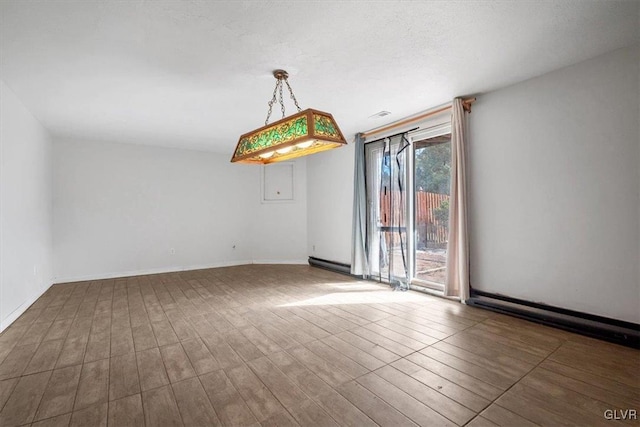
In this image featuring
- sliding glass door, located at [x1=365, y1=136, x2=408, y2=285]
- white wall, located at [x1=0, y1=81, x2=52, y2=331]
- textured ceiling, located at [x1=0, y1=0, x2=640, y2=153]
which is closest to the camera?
textured ceiling, located at [x1=0, y1=0, x2=640, y2=153]

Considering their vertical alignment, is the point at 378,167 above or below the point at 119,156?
below

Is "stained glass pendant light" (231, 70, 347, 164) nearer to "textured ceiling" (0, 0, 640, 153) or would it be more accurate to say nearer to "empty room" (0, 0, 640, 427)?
"empty room" (0, 0, 640, 427)

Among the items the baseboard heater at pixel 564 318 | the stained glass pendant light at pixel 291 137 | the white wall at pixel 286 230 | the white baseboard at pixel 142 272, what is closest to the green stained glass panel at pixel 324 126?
the stained glass pendant light at pixel 291 137

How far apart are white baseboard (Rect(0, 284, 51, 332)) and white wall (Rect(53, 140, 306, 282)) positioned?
1.10 m

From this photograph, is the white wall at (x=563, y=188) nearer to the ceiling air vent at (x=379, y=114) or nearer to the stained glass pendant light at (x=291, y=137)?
the ceiling air vent at (x=379, y=114)

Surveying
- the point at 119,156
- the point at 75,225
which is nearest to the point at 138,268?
the point at 75,225

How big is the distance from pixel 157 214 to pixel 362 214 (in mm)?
4115

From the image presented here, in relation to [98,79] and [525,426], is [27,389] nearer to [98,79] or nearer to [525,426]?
[98,79]

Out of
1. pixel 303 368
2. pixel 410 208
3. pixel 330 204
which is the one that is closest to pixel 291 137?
pixel 303 368

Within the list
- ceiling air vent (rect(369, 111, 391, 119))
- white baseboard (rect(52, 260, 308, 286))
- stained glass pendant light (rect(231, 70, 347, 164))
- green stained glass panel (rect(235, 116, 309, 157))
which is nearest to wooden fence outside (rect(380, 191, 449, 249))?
ceiling air vent (rect(369, 111, 391, 119))

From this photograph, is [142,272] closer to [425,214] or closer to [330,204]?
[330,204]

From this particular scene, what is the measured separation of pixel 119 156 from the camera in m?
5.29

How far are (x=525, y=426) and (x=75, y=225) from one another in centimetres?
648

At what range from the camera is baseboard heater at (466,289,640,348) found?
7.68 feet
